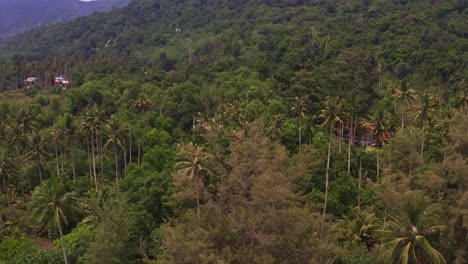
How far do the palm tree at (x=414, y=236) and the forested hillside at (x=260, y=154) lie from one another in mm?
81

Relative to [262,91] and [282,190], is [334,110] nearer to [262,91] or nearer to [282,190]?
[282,190]

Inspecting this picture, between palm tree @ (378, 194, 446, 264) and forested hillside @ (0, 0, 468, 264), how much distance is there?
0.08 meters

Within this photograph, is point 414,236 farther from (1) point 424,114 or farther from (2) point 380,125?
(1) point 424,114

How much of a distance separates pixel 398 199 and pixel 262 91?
45508mm

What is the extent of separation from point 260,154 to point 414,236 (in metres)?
12.3

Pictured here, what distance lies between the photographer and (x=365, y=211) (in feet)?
120

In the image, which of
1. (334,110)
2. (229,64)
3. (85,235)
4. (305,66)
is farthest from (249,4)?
(85,235)

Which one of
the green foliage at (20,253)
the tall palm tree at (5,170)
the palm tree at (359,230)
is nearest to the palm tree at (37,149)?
the tall palm tree at (5,170)

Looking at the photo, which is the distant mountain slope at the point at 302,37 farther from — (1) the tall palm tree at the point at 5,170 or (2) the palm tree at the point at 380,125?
(1) the tall palm tree at the point at 5,170

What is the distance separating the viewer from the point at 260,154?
2889 centimetres

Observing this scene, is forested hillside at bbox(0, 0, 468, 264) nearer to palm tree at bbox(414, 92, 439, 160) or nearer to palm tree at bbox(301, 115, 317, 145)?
palm tree at bbox(301, 115, 317, 145)

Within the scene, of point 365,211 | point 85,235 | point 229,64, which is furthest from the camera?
point 229,64

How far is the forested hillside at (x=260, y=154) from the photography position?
23.8 metres

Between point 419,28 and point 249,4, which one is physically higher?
point 249,4
